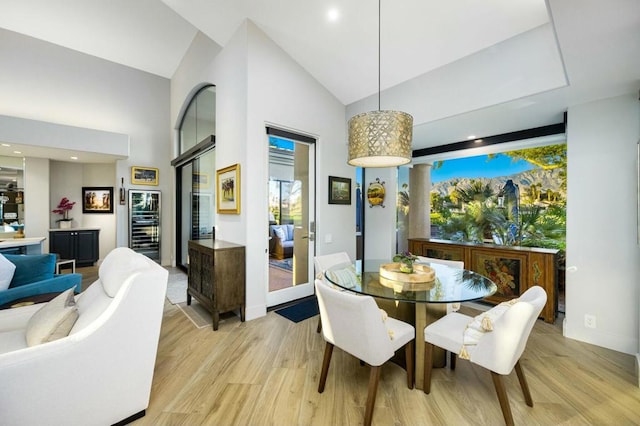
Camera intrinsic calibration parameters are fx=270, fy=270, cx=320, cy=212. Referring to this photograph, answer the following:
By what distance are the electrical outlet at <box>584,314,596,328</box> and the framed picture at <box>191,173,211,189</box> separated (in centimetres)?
521

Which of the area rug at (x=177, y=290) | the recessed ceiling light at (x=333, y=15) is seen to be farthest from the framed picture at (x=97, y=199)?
the recessed ceiling light at (x=333, y=15)

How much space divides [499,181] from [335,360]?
14.9 ft

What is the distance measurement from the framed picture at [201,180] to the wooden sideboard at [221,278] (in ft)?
5.63

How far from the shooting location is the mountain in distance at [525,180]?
446 cm

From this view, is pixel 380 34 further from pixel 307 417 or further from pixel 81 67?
pixel 81 67

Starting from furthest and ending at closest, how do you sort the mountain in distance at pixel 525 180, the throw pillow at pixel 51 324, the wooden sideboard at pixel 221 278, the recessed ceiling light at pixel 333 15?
the mountain in distance at pixel 525 180 < the wooden sideboard at pixel 221 278 < the recessed ceiling light at pixel 333 15 < the throw pillow at pixel 51 324

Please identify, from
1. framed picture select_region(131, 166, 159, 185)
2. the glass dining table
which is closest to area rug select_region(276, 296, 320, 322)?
the glass dining table

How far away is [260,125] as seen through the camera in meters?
3.31

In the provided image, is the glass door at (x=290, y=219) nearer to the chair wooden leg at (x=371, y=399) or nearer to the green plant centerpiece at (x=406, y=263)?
the green plant centerpiece at (x=406, y=263)

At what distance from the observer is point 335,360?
7.82 feet

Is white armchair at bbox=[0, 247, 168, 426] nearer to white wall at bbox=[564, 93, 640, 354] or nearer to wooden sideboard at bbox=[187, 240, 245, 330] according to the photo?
wooden sideboard at bbox=[187, 240, 245, 330]

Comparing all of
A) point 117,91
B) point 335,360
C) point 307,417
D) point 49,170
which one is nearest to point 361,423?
point 307,417

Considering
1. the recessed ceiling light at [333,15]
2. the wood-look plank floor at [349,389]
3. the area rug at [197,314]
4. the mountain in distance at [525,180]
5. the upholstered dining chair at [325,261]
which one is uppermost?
the recessed ceiling light at [333,15]

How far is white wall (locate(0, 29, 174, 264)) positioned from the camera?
4.82 meters
